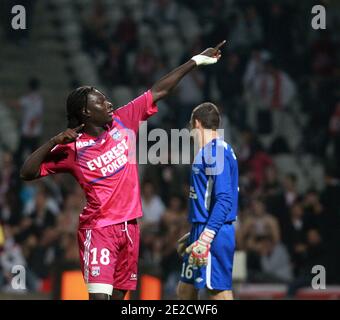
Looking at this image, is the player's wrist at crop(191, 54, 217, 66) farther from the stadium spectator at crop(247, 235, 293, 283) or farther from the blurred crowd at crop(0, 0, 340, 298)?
the stadium spectator at crop(247, 235, 293, 283)

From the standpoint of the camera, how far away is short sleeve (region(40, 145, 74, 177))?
321 inches

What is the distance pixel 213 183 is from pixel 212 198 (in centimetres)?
13

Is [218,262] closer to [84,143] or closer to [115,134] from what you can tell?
[115,134]

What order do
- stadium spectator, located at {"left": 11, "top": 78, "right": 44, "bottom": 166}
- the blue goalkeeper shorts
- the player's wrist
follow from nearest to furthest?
the player's wrist, the blue goalkeeper shorts, stadium spectator, located at {"left": 11, "top": 78, "right": 44, "bottom": 166}

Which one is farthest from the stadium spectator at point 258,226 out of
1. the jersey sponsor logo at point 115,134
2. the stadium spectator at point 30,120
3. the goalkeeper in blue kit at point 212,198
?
the jersey sponsor logo at point 115,134

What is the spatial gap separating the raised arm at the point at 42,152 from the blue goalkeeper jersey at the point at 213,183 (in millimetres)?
1101

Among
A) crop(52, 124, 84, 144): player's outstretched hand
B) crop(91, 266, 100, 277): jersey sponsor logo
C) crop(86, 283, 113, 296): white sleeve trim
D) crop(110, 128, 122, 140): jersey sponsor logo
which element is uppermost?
crop(110, 128, 122, 140): jersey sponsor logo

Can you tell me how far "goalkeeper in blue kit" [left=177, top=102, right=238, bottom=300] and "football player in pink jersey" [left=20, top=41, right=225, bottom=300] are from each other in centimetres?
59

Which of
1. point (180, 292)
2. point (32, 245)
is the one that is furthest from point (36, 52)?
point (180, 292)

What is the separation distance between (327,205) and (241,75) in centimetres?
367

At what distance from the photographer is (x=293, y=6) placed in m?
18.8

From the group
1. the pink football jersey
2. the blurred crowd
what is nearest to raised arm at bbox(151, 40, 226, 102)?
the pink football jersey

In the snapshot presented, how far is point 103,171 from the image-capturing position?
8.08m

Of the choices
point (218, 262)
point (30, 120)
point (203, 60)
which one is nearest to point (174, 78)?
point (203, 60)
